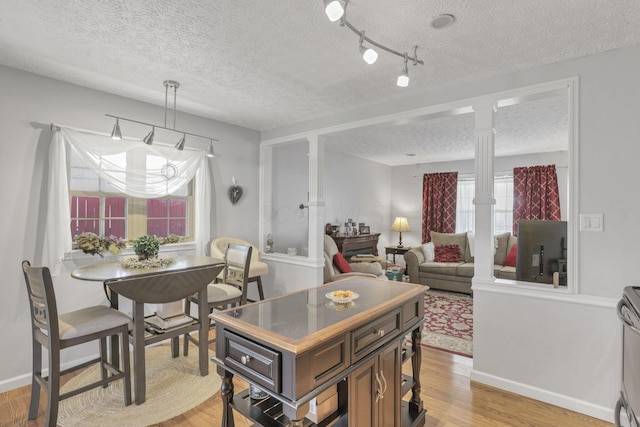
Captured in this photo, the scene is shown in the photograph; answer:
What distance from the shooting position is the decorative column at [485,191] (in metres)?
2.53

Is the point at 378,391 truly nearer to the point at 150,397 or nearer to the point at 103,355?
the point at 150,397

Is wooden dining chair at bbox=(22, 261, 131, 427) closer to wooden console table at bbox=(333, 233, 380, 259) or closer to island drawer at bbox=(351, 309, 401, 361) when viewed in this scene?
island drawer at bbox=(351, 309, 401, 361)

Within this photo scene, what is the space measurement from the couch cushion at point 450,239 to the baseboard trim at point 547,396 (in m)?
3.50

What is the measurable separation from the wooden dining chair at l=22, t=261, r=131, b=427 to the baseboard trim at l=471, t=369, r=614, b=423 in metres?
2.68

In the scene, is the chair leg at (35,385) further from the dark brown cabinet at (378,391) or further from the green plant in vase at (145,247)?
the dark brown cabinet at (378,391)

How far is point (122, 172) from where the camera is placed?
298 cm

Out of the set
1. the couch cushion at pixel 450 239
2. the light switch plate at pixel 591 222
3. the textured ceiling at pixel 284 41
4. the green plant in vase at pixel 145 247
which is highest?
the textured ceiling at pixel 284 41

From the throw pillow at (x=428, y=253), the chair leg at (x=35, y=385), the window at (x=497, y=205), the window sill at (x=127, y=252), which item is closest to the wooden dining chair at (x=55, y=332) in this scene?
the chair leg at (x=35, y=385)

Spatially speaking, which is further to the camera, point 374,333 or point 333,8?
point 374,333

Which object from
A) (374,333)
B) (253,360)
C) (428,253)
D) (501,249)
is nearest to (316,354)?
(253,360)

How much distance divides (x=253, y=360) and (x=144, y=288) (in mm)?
1263

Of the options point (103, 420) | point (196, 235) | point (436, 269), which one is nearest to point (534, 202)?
point (436, 269)

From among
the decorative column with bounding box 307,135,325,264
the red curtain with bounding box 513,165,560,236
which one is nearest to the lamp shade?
the red curtain with bounding box 513,165,560,236

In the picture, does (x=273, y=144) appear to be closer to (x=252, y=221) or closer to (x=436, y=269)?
(x=252, y=221)
